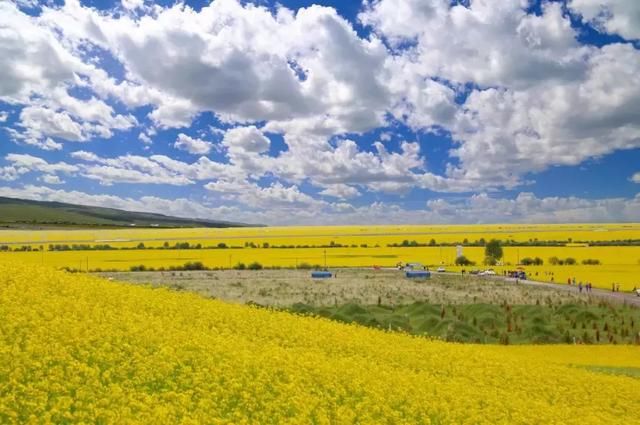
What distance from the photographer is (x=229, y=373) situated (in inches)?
427

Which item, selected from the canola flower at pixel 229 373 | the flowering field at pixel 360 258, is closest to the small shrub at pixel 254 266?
the flowering field at pixel 360 258

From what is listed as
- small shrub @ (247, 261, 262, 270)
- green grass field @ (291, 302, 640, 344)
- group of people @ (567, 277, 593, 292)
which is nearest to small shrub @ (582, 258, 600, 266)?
group of people @ (567, 277, 593, 292)

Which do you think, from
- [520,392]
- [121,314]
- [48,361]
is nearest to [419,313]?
[520,392]

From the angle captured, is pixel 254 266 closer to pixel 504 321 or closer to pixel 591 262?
pixel 504 321

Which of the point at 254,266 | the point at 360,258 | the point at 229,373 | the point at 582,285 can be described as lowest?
the point at 582,285

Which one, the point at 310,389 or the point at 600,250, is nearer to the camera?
the point at 310,389

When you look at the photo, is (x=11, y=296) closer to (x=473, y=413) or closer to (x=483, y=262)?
(x=473, y=413)

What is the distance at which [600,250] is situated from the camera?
85.2 meters

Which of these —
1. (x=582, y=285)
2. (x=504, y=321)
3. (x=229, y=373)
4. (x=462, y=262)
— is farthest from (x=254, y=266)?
(x=229, y=373)

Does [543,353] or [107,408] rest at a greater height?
[107,408]

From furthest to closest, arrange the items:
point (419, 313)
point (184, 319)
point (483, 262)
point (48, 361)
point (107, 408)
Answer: point (483, 262), point (419, 313), point (184, 319), point (48, 361), point (107, 408)

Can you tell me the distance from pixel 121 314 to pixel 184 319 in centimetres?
202

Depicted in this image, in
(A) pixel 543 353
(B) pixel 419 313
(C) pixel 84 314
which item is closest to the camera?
(C) pixel 84 314

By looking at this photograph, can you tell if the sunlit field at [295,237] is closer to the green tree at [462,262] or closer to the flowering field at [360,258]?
the flowering field at [360,258]
